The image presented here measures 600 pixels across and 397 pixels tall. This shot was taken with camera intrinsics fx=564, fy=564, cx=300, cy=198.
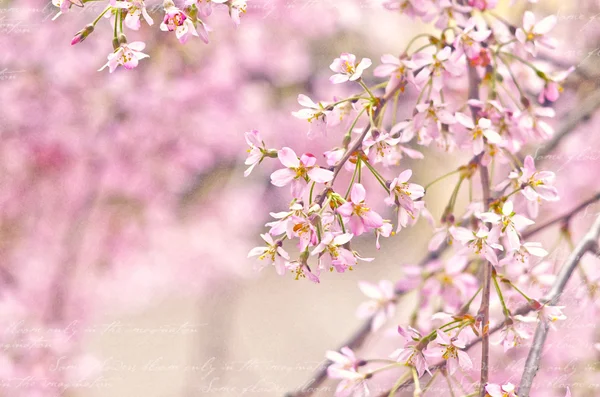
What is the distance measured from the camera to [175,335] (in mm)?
906

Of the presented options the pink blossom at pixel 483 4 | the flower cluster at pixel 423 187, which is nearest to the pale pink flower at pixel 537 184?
the flower cluster at pixel 423 187

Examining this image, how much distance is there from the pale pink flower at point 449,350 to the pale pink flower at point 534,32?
332mm

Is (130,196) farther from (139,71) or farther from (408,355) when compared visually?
(408,355)

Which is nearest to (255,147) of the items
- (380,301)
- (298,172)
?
(298,172)

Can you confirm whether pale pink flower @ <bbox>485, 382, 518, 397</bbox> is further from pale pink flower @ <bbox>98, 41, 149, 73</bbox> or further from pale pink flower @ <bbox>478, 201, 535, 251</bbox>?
pale pink flower @ <bbox>98, 41, 149, 73</bbox>

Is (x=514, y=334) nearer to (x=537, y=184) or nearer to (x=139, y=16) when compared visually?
(x=537, y=184)

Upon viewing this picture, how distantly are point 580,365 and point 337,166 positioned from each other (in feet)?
1.87

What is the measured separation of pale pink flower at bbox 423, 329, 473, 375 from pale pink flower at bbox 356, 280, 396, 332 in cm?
27

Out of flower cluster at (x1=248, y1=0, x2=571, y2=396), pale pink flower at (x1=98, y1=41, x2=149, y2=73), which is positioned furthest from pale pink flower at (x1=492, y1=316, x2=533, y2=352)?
pale pink flower at (x1=98, y1=41, x2=149, y2=73)

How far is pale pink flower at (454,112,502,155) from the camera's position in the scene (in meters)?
0.58

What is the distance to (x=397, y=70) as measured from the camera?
58 centimetres

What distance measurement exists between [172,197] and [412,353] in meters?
0.58

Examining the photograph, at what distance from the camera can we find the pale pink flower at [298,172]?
48 cm

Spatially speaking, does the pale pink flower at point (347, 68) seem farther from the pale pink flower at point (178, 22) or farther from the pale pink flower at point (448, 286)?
the pale pink flower at point (448, 286)
